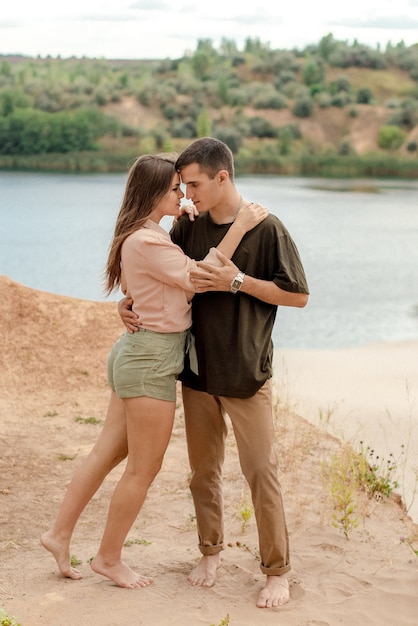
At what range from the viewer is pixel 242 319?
3645 mm

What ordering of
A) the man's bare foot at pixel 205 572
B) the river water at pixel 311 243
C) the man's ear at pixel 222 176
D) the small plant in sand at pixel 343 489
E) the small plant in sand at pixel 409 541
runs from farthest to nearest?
the river water at pixel 311 243
the small plant in sand at pixel 343 489
the small plant in sand at pixel 409 541
the man's bare foot at pixel 205 572
the man's ear at pixel 222 176

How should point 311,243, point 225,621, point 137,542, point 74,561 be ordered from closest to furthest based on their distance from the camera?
point 225,621 → point 74,561 → point 137,542 → point 311,243

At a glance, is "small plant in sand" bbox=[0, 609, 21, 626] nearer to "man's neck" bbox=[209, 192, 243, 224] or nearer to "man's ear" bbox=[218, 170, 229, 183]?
"man's neck" bbox=[209, 192, 243, 224]

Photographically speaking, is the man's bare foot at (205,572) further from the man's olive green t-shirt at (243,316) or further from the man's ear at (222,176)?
the man's ear at (222,176)

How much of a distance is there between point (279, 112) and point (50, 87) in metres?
18.4

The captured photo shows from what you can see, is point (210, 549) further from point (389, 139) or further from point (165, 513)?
point (389, 139)

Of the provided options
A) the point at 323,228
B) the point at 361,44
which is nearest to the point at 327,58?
the point at 361,44

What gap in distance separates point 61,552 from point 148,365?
980mm

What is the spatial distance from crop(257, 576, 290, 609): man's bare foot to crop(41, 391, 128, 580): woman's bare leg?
808mm

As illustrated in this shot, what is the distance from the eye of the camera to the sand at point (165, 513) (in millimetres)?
3740

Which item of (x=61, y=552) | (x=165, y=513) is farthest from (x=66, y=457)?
(x=61, y=552)

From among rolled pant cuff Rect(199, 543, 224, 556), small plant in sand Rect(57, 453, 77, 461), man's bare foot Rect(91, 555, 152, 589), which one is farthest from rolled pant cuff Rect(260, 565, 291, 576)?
small plant in sand Rect(57, 453, 77, 461)

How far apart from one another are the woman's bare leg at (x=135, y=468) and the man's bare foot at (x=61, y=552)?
0.16 m

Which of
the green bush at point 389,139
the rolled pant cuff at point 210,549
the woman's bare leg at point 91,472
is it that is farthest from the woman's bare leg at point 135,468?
the green bush at point 389,139
